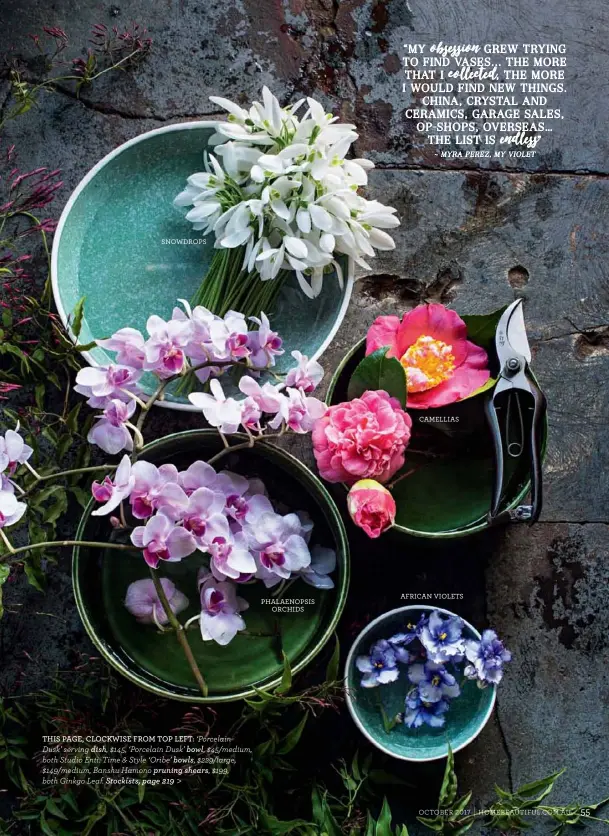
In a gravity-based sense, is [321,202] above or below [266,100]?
below

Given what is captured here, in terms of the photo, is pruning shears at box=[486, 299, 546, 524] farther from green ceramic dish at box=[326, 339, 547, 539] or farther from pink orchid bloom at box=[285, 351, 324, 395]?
pink orchid bloom at box=[285, 351, 324, 395]

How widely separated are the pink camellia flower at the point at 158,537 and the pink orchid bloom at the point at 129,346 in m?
0.19

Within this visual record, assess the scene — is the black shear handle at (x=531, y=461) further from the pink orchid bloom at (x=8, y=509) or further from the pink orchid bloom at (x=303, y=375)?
the pink orchid bloom at (x=8, y=509)

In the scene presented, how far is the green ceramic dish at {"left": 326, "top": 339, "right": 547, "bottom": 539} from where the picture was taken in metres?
1.10

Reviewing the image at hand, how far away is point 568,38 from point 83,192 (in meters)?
0.79

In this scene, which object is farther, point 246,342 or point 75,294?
point 75,294

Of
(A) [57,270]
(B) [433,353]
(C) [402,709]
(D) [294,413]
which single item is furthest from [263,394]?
(C) [402,709]

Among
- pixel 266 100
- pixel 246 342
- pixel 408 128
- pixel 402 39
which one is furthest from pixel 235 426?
pixel 402 39

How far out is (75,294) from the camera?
114cm

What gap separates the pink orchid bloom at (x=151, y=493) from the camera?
86cm

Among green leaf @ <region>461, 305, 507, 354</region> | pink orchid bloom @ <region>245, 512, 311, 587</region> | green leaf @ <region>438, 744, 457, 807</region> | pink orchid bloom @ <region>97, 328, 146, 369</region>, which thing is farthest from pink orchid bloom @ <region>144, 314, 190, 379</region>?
green leaf @ <region>438, 744, 457, 807</region>

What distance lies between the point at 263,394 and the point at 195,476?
0.13 m

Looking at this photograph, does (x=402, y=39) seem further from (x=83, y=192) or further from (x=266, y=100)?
(x=83, y=192)

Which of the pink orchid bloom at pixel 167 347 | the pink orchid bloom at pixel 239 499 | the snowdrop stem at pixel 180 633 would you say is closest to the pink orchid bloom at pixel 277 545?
the pink orchid bloom at pixel 239 499
